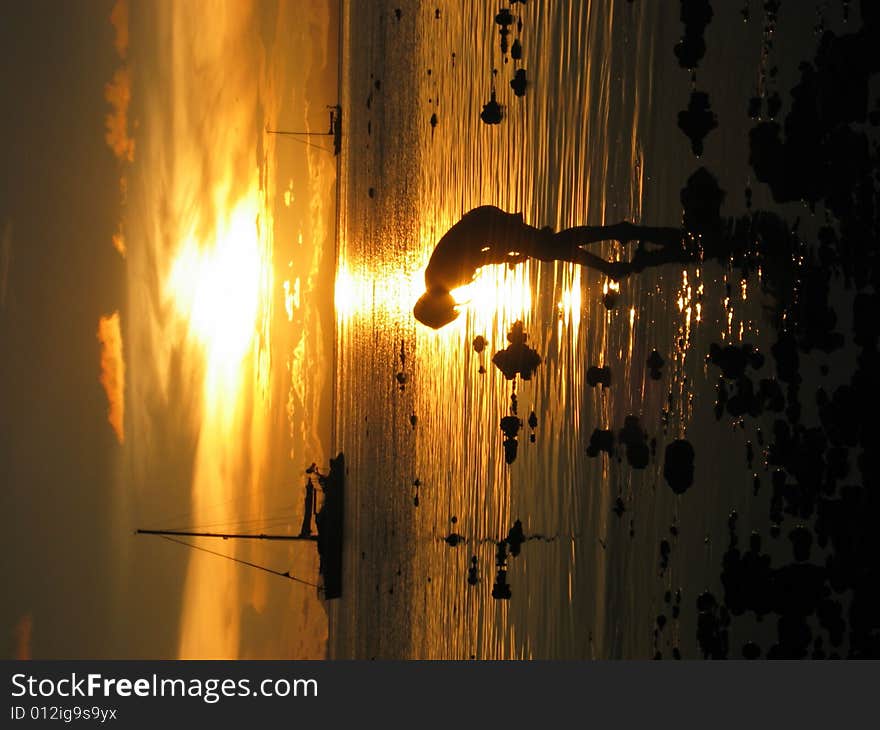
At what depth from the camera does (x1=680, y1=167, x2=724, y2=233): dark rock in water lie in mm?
219

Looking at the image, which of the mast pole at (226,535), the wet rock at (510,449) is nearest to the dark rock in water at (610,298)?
the wet rock at (510,449)

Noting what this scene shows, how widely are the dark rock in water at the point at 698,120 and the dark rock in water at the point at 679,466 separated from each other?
72mm

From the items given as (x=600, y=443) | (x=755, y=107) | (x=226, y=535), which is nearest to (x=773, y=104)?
(x=755, y=107)

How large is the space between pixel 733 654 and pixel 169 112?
3.43 feet

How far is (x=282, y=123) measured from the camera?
126cm

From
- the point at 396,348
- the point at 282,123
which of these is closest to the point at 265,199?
the point at 282,123

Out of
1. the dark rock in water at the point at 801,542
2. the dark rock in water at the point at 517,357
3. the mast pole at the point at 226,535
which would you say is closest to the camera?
the dark rock in water at the point at 801,542

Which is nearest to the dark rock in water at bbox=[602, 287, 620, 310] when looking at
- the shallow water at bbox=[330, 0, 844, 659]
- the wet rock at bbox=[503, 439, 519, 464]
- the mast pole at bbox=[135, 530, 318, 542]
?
the shallow water at bbox=[330, 0, 844, 659]

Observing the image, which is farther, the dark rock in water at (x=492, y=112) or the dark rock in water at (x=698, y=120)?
the dark rock in water at (x=492, y=112)

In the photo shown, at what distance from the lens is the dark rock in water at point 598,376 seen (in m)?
0.27

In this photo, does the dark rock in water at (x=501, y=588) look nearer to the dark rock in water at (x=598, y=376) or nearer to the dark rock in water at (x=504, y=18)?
the dark rock in water at (x=598, y=376)

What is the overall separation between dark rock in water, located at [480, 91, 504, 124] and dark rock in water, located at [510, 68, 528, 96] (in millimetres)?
18

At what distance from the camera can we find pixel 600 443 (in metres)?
0.27

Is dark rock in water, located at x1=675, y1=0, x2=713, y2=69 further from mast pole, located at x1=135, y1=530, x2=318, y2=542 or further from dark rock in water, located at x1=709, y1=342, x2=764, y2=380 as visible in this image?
mast pole, located at x1=135, y1=530, x2=318, y2=542
